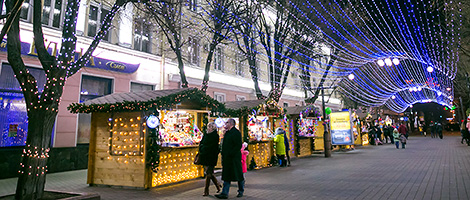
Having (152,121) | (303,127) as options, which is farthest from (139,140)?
(303,127)

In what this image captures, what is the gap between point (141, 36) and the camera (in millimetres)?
15891

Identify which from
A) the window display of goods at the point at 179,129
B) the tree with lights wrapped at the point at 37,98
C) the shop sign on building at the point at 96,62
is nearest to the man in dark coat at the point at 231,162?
the window display of goods at the point at 179,129

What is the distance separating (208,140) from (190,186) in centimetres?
216

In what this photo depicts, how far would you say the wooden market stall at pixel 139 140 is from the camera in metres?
8.16

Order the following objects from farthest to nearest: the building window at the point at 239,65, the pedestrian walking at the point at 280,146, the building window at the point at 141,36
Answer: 1. the building window at the point at 239,65
2. the building window at the point at 141,36
3. the pedestrian walking at the point at 280,146

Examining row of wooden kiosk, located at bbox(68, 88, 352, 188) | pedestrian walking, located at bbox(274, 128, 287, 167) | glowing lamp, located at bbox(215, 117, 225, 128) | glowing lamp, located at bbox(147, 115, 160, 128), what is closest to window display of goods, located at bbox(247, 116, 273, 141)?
pedestrian walking, located at bbox(274, 128, 287, 167)

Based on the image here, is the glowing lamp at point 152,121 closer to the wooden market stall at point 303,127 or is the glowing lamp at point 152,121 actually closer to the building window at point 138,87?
the building window at point 138,87

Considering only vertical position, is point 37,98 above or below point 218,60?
below

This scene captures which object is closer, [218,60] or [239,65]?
[218,60]

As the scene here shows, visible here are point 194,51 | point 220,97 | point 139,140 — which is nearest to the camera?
point 139,140

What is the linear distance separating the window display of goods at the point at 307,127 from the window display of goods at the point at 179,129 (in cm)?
817

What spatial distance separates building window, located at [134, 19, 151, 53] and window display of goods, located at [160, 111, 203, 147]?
24.0 ft

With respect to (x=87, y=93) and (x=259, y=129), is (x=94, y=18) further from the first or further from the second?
(x=259, y=129)

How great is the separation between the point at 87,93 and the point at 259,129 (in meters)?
8.15
